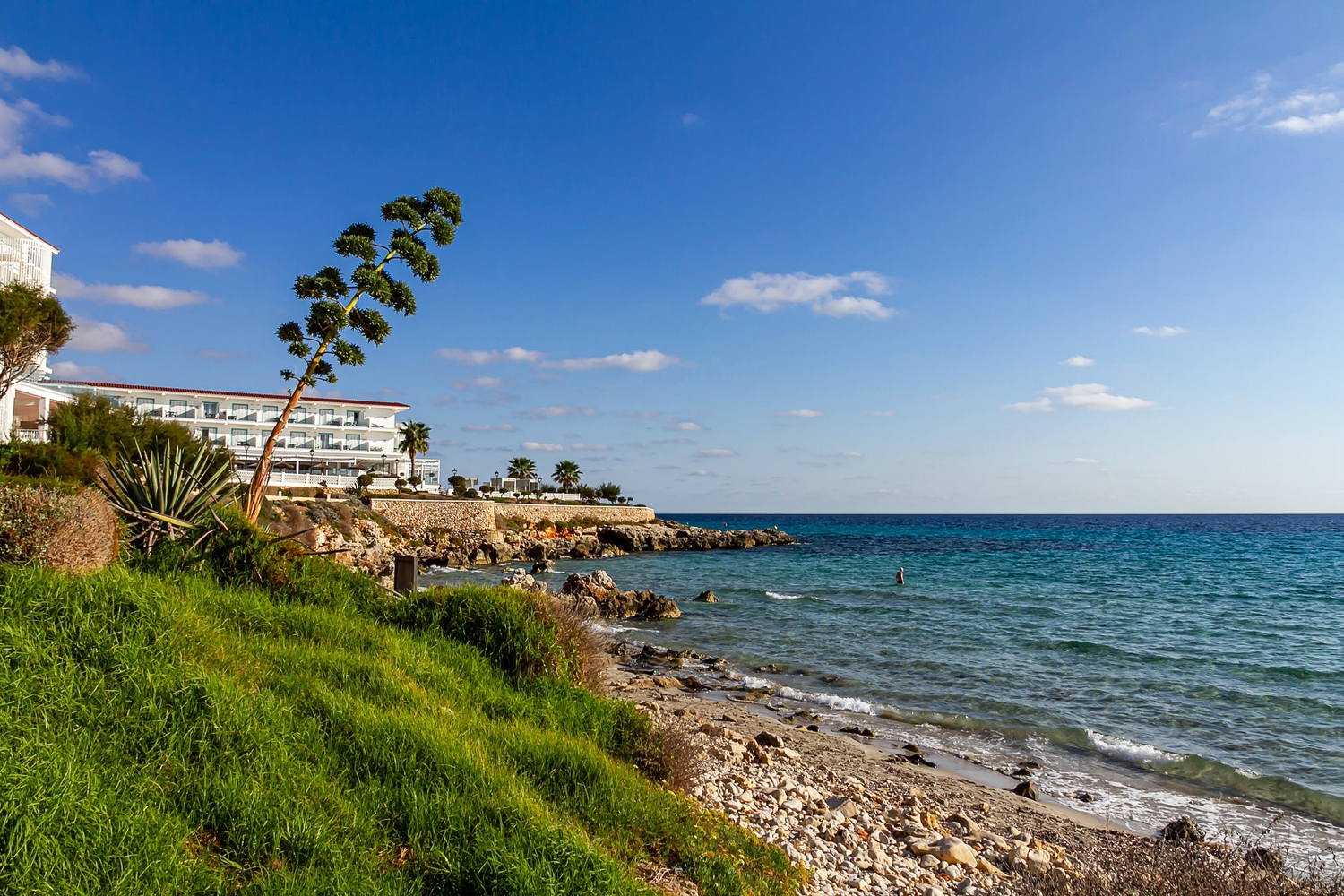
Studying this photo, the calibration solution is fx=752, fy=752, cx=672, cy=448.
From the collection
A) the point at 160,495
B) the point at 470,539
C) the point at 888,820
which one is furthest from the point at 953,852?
the point at 470,539

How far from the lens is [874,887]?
612 centimetres

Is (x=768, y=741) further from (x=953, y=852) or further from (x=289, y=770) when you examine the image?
(x=289, y=770)

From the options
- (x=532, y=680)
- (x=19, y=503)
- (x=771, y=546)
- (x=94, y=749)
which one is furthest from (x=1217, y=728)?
(x=771, y=546)

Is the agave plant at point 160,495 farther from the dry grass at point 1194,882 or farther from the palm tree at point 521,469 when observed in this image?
the palm tree at point 521,469

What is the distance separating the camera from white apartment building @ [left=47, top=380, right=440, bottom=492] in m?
61.3

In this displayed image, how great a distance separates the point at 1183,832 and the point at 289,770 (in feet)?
30.7

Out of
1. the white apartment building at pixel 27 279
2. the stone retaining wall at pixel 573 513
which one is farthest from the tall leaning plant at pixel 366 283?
the stone retaining wall at pixel 573 513

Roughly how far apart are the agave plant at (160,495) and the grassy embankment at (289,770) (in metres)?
2.32

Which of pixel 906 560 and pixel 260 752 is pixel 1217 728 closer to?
pixel 260 752

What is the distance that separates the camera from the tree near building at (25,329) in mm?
20281

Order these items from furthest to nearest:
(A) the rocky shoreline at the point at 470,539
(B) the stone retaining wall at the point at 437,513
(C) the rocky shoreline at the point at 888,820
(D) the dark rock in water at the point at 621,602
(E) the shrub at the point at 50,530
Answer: (B) the stone retaining wall at the point at 437,513, (A) the rocky shoreline at the point at 470,539, (D) the dark rock in water at the point at 621,602, (E) the shrub at the point at 50,530, (C) the rocky shoreline at the point at 888,820

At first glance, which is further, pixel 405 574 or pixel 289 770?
pixel 405 574

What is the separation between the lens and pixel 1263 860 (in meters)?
6.80

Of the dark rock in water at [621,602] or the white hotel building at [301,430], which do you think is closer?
the dark rock in water at [621,602]
